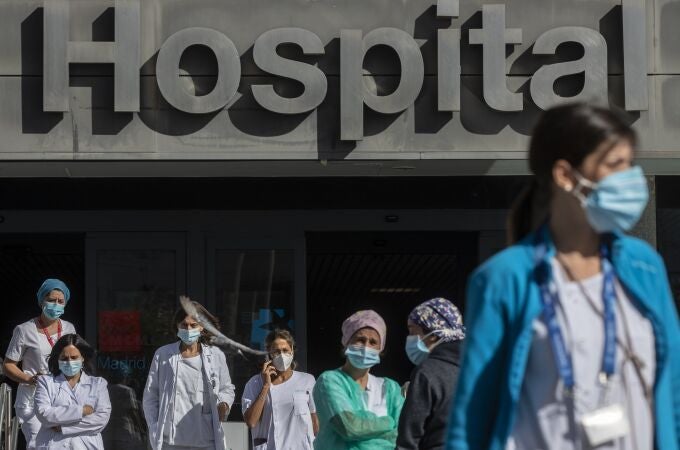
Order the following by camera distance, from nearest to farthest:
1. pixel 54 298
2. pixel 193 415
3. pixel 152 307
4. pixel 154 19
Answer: pixel 193 415
pixel 54 298
pixel 154 19
pixel 152 307

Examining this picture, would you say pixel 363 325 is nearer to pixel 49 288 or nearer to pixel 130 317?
pixel 49 288

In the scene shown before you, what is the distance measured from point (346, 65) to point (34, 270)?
9.00 metres

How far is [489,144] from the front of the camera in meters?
12.4

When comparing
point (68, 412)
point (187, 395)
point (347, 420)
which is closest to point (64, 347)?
point (68, 412)

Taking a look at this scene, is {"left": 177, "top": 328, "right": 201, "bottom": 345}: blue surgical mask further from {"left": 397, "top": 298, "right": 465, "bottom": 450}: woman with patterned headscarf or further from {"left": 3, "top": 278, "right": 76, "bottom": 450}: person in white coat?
{"left": 397, "top": 298, "right": 465, "bottom": 450}: woman with patterned headscarf

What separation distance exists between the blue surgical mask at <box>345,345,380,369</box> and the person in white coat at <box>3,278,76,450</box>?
4.43m

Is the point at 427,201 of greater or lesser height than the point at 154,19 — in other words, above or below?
below

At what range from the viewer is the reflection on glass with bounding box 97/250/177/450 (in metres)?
14.8

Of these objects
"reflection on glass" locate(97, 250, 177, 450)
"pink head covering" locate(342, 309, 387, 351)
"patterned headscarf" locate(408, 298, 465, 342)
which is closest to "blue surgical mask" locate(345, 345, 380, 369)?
"pink head covering" locate(342, 309, 387, 351)

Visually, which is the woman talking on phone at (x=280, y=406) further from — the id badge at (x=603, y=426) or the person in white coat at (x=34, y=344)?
the id badge at (x=603, y=426)

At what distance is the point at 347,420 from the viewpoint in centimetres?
696

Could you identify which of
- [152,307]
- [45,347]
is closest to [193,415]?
[45,347]

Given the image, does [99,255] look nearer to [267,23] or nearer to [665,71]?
[267,23]

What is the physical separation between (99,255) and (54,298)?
11.7 ft
